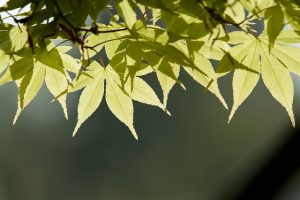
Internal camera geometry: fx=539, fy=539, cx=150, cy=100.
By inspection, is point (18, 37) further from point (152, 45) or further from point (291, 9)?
point (291, 9)

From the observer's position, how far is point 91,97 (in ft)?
3.60

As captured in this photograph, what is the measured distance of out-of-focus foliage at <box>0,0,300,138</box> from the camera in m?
0.82

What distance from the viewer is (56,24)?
0.90 metres

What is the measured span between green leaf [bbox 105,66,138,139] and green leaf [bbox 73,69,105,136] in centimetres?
2

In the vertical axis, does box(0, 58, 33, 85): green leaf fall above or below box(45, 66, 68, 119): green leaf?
above

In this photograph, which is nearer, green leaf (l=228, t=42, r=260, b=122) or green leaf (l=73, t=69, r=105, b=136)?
green leaf (l=228, t=42, r=260, b=122)

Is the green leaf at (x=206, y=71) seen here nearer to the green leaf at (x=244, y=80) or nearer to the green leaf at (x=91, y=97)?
the green leaf at (x=244, y=80)

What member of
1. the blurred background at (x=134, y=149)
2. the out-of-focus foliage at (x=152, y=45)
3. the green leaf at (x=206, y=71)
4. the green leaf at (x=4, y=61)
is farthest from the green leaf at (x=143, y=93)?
the blurred background at (x=134, y=149)

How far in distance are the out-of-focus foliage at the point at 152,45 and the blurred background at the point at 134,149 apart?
300 inches

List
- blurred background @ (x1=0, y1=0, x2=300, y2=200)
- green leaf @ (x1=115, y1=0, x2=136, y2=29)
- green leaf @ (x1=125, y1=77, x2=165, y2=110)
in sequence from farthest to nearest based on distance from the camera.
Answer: blurred background @ (x1=0, y1=0, x2=300, y2=200)
green leaf @ (x1=125, y1=77, x2=165, y2=110)
green leaf @ (x1=115, y1=0, x2=136, y2=29)

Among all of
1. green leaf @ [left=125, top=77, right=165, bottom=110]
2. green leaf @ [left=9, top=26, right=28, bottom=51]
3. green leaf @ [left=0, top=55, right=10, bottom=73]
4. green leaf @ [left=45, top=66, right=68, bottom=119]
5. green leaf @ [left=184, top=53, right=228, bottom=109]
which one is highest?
green leaf @ [left=9, top=26, right=28, bottom=51]

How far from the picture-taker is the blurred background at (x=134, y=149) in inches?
352

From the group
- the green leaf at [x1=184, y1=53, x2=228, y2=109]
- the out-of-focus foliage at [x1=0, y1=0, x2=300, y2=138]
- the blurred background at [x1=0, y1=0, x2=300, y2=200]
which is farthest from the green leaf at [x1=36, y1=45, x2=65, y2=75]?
the blurred background at [x1=0, y1=0, x2=300, y2=200]

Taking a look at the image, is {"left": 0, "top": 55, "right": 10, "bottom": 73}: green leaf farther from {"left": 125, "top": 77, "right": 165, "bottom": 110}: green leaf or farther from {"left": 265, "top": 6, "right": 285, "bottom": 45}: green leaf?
{"left": 265, "top": 6, "right": 285, "bottom": 45}: green leaf
